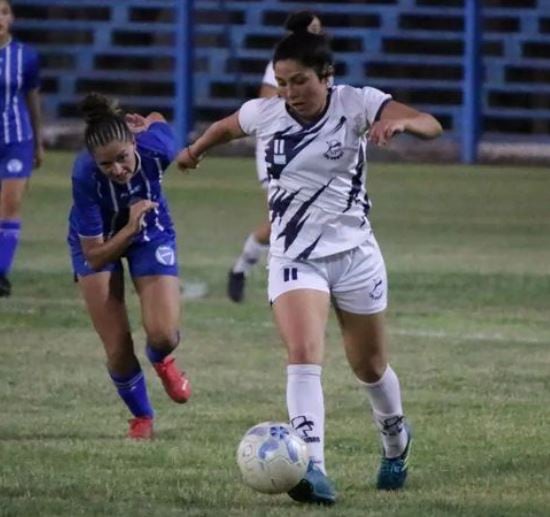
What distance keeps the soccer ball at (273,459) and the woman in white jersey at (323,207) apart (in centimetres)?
31

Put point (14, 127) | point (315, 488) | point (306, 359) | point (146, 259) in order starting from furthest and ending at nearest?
point (14, 127) → point (146, 259) → point (306, 359) → point (315, 488)

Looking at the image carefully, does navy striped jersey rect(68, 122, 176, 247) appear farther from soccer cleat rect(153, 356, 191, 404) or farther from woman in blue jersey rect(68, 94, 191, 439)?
soccer cleat rect(153, 356, 191, 404)

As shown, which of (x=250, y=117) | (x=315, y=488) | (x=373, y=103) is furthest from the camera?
(x=250, y=117)

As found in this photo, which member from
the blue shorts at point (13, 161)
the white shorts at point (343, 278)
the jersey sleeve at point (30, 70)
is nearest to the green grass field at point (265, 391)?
the white shorts at point (343, 278)

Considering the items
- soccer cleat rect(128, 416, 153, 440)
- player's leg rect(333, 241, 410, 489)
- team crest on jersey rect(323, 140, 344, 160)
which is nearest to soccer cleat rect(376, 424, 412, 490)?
player's leg rect(333, 241, 410, 489)

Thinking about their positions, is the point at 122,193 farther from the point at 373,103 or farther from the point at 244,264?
the point at 244,264

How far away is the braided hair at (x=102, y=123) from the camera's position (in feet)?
28.3

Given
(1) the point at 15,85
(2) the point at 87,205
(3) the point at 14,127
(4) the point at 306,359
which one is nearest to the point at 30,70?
(1) the point at 15,85

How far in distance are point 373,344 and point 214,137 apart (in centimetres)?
102

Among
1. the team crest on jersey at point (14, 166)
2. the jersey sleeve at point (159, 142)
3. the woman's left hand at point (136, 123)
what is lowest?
Result: the team crest on jersey at point (14, 166)

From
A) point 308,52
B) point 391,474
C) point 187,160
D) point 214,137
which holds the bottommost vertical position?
point 391,474

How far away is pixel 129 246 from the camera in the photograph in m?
9.15

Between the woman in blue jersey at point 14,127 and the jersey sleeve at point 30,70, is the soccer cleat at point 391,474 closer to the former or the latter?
the woman in blue jersey at point 14,127

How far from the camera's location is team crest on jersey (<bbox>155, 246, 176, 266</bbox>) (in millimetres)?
9273
